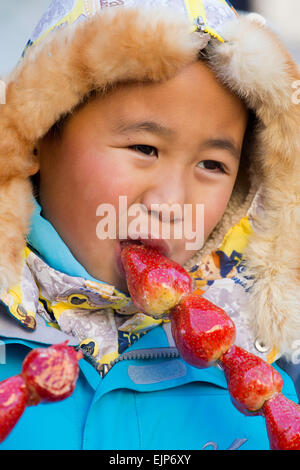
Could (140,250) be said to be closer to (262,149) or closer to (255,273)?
(255,273)

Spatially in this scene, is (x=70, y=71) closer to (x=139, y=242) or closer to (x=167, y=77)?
(x=167, y=77)

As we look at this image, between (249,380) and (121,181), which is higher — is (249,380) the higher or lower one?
the lower one

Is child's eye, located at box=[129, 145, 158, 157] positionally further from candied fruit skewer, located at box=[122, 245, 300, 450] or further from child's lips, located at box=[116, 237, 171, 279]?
candied fruit skewer, located at box=[122, 245, 300, 450]

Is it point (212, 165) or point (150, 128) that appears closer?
point (150, 128)

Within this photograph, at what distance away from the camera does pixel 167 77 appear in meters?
1.24

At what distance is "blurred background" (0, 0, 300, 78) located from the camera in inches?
107

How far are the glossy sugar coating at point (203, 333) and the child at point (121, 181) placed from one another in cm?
25

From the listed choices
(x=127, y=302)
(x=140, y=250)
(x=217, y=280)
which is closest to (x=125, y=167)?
(x=140, y=250)

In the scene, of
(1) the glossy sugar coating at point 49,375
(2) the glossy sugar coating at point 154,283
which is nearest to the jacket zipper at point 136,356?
(2) the glossy sugar coating at point 154,283

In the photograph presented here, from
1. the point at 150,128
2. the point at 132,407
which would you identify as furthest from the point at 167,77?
the point at 132,407

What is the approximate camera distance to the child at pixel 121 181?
45.8 inches

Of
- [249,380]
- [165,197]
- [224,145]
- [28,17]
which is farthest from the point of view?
[28,17]

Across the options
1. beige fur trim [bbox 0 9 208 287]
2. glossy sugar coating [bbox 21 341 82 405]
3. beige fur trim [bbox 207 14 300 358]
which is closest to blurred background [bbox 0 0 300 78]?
beige fur trim [bbox 207 14 300 358]

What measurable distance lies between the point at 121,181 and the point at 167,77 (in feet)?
0.94
